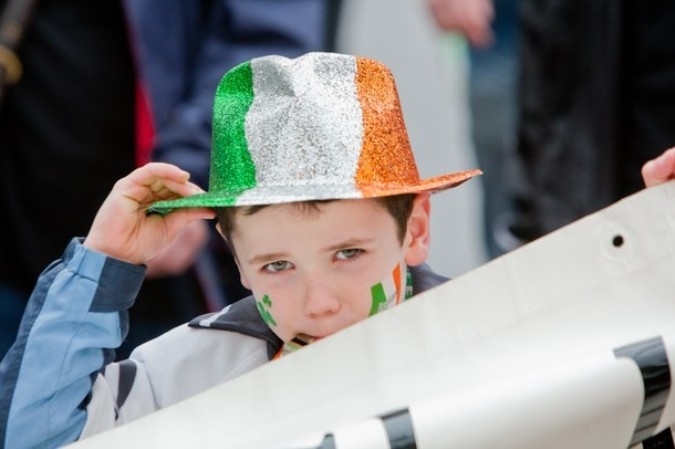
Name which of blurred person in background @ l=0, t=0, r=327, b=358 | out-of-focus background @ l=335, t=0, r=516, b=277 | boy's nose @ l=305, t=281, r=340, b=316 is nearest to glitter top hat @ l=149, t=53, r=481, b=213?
boy's nose @ l=305, t=281, r=340, b=316

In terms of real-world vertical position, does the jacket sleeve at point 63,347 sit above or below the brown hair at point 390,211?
below

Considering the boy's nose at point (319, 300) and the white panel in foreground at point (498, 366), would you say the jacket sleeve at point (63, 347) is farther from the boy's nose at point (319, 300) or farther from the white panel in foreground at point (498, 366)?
the boy's nose at point (319, 300)

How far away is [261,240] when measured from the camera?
→ 2346 millimetres

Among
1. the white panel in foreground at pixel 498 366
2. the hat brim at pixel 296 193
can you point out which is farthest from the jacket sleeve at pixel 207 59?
the white panel in foreground at pixel 498 366

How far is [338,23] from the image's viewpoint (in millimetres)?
4277

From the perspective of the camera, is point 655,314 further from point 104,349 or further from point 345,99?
point 104,349

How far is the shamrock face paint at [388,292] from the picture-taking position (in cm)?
236

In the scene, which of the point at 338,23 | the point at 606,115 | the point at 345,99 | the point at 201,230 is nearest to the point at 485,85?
the point at 338,23

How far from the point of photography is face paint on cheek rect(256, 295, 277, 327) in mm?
2365

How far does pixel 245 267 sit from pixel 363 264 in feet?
0.49

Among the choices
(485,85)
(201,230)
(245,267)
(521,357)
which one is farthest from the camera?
(485,85)

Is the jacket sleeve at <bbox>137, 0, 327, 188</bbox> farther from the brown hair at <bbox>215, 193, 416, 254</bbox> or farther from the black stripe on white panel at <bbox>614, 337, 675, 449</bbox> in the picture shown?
the black stripe on white panel at <bbox>614, 337, 675, 449</bbox>

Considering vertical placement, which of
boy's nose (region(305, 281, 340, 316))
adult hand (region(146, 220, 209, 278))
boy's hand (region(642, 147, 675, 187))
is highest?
adult hand (region(146, 220, 209, 278))

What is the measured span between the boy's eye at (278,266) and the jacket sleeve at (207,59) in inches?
46.3
